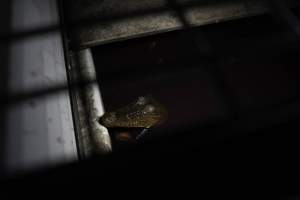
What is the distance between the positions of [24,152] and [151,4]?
2.93 ft

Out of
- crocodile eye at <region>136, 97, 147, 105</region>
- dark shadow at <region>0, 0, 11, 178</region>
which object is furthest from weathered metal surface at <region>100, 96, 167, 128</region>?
dark shadow at <region>0, 0, 11, 178</region>

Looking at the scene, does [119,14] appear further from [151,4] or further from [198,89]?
[198,89]

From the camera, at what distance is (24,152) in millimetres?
868

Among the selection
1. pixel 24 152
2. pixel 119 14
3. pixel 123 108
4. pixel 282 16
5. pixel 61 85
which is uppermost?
pixel 119 14

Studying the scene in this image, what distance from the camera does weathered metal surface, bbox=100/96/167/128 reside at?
40.5 inches

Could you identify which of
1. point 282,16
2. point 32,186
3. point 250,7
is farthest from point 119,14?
point 32,186

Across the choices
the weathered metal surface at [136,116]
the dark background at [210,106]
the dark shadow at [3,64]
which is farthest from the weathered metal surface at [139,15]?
the weathered metal surface at [136,116]

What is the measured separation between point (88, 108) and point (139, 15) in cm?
55

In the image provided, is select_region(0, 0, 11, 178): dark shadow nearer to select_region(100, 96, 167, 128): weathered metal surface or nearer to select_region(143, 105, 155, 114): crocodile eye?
select_region(100, 96, 167, 128): weathered metal surface

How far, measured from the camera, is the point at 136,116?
1.05 metres

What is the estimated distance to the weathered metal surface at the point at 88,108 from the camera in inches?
37.9

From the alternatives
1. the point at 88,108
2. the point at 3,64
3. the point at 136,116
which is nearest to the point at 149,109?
the point at 136,116

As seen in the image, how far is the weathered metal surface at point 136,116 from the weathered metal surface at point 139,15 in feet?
1.16

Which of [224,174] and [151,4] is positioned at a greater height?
[151,4]
